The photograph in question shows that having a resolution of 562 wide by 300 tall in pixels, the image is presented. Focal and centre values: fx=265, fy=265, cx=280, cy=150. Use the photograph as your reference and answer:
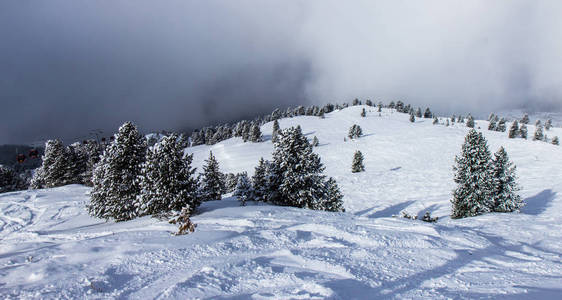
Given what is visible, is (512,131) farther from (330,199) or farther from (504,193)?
(330,199)

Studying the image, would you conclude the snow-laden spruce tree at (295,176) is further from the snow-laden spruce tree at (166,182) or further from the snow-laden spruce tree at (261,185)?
the snow-laden spruce tree at (166,182)

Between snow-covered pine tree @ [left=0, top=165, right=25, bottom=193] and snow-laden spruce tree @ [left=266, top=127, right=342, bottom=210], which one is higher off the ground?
snow-laden spruce tree @ [left=266, top=127, right=342, bottom=210]

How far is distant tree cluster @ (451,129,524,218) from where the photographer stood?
25.1m

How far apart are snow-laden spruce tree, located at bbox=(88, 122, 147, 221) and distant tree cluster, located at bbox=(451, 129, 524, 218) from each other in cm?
2928

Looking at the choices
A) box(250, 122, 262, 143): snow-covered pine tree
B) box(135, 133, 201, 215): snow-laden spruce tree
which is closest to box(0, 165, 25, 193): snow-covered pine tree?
box(135, 133, 201, 215): snow-laden spruce tree

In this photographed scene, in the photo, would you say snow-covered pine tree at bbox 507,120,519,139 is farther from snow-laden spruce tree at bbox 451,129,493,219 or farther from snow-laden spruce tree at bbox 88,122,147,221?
snow-laden spruce tree at bbox 88,122,147,221

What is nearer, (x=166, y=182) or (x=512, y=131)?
(x=166, y=182)

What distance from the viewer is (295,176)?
24.2m

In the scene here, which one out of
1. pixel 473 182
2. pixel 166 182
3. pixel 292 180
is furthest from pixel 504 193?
pixel 166 182

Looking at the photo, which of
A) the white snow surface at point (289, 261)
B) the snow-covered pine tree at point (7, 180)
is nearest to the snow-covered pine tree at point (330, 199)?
the white snow surface at point (289, 261)

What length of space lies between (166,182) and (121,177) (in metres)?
6.68

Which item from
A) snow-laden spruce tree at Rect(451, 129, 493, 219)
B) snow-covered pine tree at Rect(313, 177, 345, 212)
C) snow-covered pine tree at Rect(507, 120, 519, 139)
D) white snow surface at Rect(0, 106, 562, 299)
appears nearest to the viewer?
white snow surface at Rect(0, 106, 562, 299)

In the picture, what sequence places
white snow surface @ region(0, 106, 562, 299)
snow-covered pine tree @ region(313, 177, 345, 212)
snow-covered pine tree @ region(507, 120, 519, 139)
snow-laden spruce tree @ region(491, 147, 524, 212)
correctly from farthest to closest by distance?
snow-covered pine tree @ region(507, 120, 519, 139) < snow-laden spruce tree @ region(491, 147, 524, 212) < snow-covered pine tree @ region(313, 177, 345, 212) < white snow surface @ region(0, 106, 562, 299)

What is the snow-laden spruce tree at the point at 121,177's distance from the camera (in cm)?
2145
